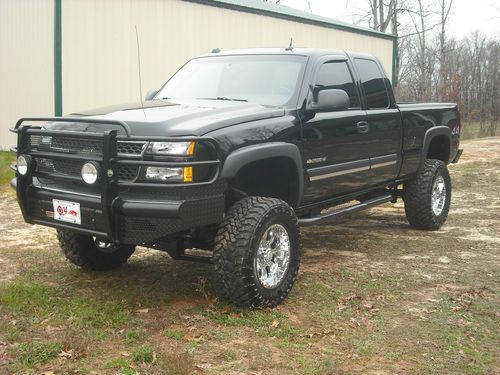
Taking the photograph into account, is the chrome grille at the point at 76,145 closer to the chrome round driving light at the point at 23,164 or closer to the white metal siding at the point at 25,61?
the chrome round driving light at the point at 23,164

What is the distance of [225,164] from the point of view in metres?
4.18

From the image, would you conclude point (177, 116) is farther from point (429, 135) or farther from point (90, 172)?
point (429, 135)

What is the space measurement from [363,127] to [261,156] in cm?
173

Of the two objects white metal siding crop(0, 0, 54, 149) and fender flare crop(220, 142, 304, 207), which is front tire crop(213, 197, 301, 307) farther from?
Answer: white metal siding crop(0, 0, 54, 149)

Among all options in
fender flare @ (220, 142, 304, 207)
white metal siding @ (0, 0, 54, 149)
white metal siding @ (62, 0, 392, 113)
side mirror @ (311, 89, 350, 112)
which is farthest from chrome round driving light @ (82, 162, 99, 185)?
white metal siding @ (0, 0, 54, 149)

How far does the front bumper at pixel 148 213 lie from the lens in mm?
3934

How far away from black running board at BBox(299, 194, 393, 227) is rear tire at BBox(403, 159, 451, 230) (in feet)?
1.48

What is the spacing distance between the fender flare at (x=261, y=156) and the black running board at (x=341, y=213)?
28cm

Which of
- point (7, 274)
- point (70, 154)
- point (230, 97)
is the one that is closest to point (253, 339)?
point (70, 154)

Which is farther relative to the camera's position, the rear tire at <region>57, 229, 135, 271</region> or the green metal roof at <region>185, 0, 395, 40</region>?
the green metal roof at <region>185, 0, 395, 40</region>

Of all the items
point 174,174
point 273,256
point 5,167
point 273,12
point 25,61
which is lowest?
point 273,256

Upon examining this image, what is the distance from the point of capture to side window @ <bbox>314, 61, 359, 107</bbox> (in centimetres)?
547

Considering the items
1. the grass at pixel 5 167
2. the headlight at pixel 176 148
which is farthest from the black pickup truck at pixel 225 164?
the grass at pixel 5 167

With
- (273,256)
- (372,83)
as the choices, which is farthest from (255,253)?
(372,83)
